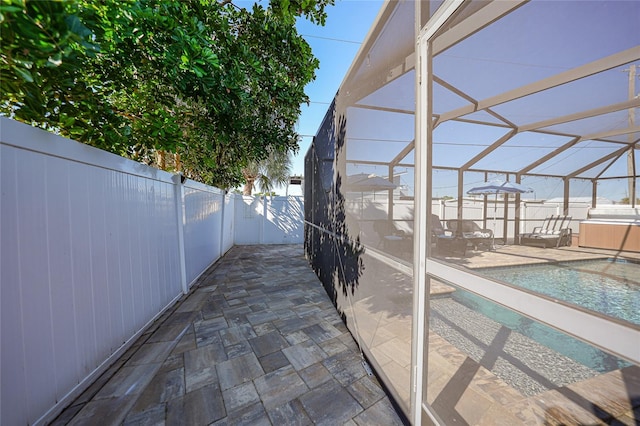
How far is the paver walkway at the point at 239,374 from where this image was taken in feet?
5.08

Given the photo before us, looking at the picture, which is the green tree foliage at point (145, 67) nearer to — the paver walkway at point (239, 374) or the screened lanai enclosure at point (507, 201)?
the screened lanai enclosure at point (507, 201)

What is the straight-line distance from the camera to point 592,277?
1.45 meters

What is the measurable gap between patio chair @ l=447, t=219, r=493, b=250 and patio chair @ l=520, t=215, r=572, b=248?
310mm

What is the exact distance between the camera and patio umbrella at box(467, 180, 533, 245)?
1374 millimetres

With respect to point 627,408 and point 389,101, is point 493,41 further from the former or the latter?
point 627,408

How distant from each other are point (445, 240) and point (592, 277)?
3.16 feet

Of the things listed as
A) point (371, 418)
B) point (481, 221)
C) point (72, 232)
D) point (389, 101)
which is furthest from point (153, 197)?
point (481, 221)

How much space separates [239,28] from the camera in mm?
3555

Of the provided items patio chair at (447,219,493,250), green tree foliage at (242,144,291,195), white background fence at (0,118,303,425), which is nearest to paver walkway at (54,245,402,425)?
white background fence at (0,118,303,425)

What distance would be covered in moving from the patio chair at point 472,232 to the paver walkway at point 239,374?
4.28ft

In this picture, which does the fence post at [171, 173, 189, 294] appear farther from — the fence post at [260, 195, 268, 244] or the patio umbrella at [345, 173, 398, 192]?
the fence post at [260, 195, 268, 244]

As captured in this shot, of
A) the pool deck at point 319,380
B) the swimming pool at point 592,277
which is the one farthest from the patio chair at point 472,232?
the swimming pool at point 592,277

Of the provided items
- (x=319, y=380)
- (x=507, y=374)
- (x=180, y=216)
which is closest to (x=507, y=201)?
(x=507, y=374)

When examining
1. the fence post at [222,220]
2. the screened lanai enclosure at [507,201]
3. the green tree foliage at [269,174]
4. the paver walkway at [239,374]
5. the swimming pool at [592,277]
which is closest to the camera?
the screened lanai enclosure at [507,201]
